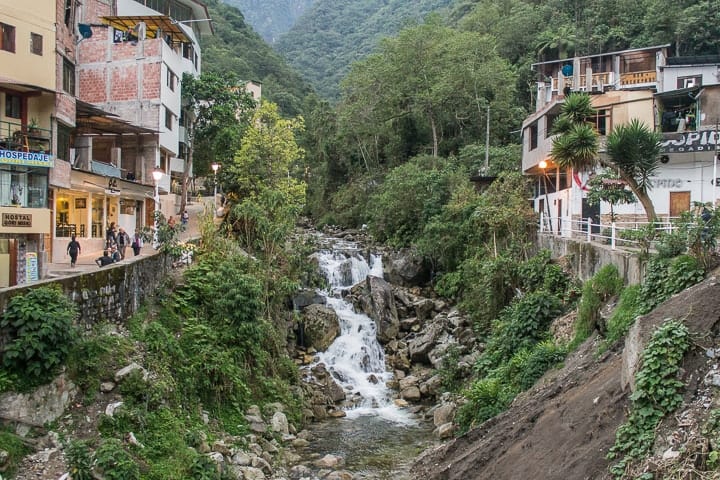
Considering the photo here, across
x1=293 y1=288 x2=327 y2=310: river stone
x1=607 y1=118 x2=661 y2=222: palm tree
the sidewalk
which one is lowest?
x1=293 y1=288 x2=327 y2=310: river stone

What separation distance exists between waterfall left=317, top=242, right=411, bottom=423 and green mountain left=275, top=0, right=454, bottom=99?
205 ft

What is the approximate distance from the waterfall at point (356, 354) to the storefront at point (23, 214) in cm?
1156

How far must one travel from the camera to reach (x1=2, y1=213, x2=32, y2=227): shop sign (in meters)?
20.1

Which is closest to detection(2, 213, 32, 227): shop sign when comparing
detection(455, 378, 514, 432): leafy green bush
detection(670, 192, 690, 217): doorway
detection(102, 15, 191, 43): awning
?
detection(455, 378, 514, 432): leafy green bush

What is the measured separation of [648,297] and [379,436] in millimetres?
9448

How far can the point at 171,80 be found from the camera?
3428 centimetres

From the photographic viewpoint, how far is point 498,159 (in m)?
40.8

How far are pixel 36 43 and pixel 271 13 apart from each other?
149 metres

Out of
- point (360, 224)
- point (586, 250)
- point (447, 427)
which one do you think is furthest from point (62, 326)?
point (360, 224)

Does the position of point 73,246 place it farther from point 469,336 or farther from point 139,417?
point 469,336

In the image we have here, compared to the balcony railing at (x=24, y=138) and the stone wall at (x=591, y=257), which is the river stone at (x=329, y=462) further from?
the balcony railing at (x=24, y=138)

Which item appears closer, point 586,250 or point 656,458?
point 656,458

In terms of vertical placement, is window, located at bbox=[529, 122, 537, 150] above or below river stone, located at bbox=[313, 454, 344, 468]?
above

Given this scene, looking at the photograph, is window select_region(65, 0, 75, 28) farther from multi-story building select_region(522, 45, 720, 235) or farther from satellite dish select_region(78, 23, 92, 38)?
multi-story building select_region(522, 45, 720, 235)
